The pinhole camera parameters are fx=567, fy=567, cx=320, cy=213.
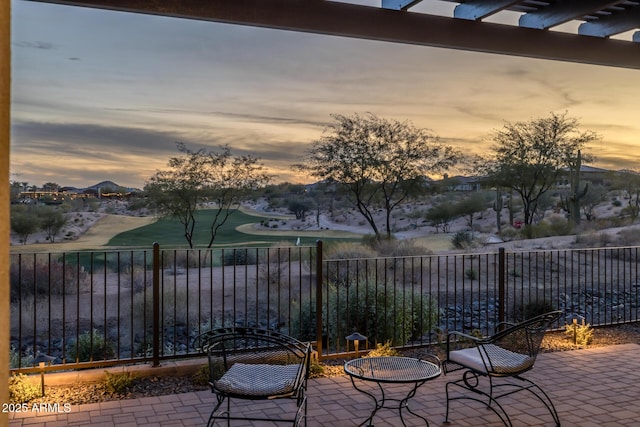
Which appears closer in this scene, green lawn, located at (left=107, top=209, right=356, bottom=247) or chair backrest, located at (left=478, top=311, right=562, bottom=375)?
chair backrest, located at (left=478, top=311, right=562, bottom=375)

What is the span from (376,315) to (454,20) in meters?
3.51

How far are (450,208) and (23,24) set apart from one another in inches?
501

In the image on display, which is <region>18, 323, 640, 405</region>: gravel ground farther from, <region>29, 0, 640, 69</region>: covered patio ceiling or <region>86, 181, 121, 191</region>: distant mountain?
<region>86, 181, 121, 191</region>: distant mountain

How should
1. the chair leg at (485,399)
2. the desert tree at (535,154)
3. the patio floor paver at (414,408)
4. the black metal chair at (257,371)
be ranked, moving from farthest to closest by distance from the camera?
the desert tree at (535,154) → the patio floor paver at (414,408) → the chair leg at (485,399) → the black metal chair at (257,371)

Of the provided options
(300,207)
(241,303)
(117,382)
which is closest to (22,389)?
(117,382)

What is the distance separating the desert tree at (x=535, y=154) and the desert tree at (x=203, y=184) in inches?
306

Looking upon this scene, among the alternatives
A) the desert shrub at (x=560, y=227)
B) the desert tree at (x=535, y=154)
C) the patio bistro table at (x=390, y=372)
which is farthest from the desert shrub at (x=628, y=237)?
the patio bistro table at (x=390, y=372)

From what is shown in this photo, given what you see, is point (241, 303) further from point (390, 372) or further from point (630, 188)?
point (630, 188)

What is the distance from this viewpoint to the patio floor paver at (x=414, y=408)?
3805 millimetres

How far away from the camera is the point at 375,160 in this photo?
15.8 m

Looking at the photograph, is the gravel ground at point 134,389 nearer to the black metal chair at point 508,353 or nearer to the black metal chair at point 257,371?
the black metal chair at point 257,371

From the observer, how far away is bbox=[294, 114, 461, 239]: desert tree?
15.1 m

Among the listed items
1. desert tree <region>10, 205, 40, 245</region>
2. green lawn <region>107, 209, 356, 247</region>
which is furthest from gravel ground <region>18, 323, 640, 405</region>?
green lawn <region>107, 209, 356, 247</region>

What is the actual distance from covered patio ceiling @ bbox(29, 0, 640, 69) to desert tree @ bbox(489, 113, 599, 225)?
43.1 feet
